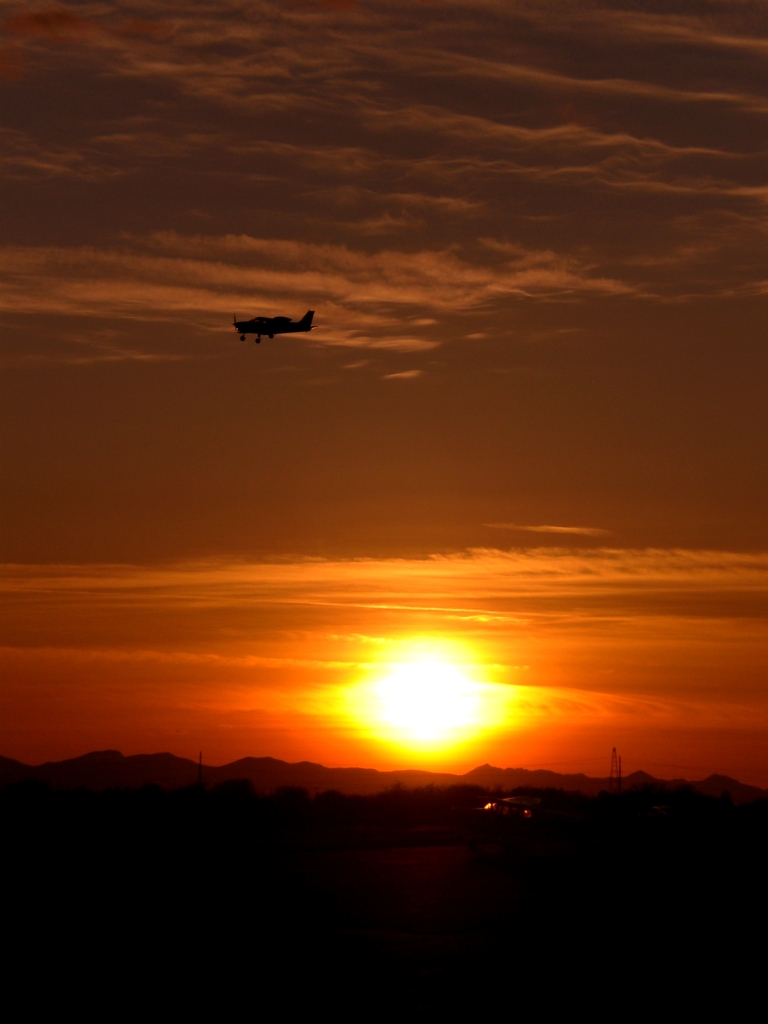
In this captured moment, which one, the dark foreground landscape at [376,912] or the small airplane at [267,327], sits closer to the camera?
the dark foreground landscape at [376,912]

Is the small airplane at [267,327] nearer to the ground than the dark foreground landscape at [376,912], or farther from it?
farther from it

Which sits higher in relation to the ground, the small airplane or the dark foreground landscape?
the small airplane

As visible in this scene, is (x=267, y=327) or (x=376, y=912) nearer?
(x=376, y=912)

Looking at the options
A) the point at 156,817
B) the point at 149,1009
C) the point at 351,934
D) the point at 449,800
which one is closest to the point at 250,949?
the point at 351,934

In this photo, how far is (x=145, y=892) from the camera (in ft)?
93.7

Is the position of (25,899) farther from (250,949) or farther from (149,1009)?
(149,1009)

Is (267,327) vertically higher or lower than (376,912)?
higher

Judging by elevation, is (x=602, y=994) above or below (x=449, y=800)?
below

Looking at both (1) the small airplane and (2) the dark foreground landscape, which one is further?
(1) the small airplane

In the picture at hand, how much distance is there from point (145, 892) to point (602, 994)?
1437 cm

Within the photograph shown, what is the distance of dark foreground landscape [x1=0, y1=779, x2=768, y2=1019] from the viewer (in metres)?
17.7

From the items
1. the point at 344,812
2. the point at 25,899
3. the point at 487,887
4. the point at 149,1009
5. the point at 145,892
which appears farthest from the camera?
the point at 344,812

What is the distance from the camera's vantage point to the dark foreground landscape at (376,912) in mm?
17688

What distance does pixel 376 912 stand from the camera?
2611cm
